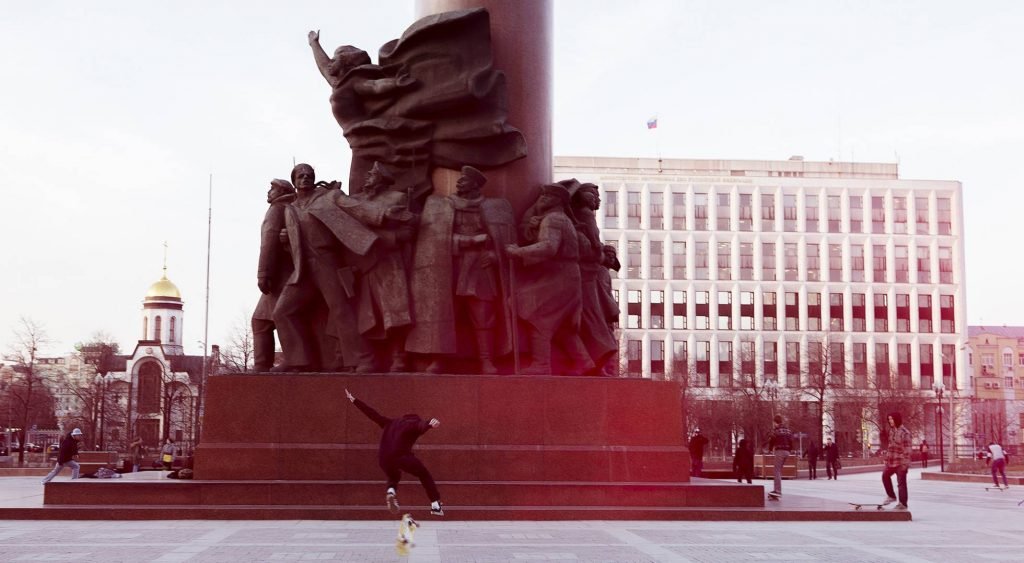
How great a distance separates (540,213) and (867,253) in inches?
2839

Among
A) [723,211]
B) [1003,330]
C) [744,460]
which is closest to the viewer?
[744,460]

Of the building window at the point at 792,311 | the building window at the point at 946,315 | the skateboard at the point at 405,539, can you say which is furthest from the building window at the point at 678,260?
the skateboard at the point at 405,539

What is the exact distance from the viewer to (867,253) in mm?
84500

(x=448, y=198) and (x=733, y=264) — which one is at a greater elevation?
(x=733, y=264)

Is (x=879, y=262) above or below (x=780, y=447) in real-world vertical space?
above

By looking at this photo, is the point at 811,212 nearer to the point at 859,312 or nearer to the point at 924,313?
the point at 859,312

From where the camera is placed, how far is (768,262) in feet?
278

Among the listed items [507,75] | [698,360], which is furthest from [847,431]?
[507,75]

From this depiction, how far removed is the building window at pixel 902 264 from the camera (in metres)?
84.6

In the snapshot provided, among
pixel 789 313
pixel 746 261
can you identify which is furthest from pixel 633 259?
pixel 789 313

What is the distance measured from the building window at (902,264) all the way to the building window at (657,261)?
1771cm

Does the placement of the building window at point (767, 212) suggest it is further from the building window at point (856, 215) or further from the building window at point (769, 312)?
the building window at point (856, 215)

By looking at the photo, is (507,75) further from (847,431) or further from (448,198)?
(847,431)

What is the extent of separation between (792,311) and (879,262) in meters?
7.75
